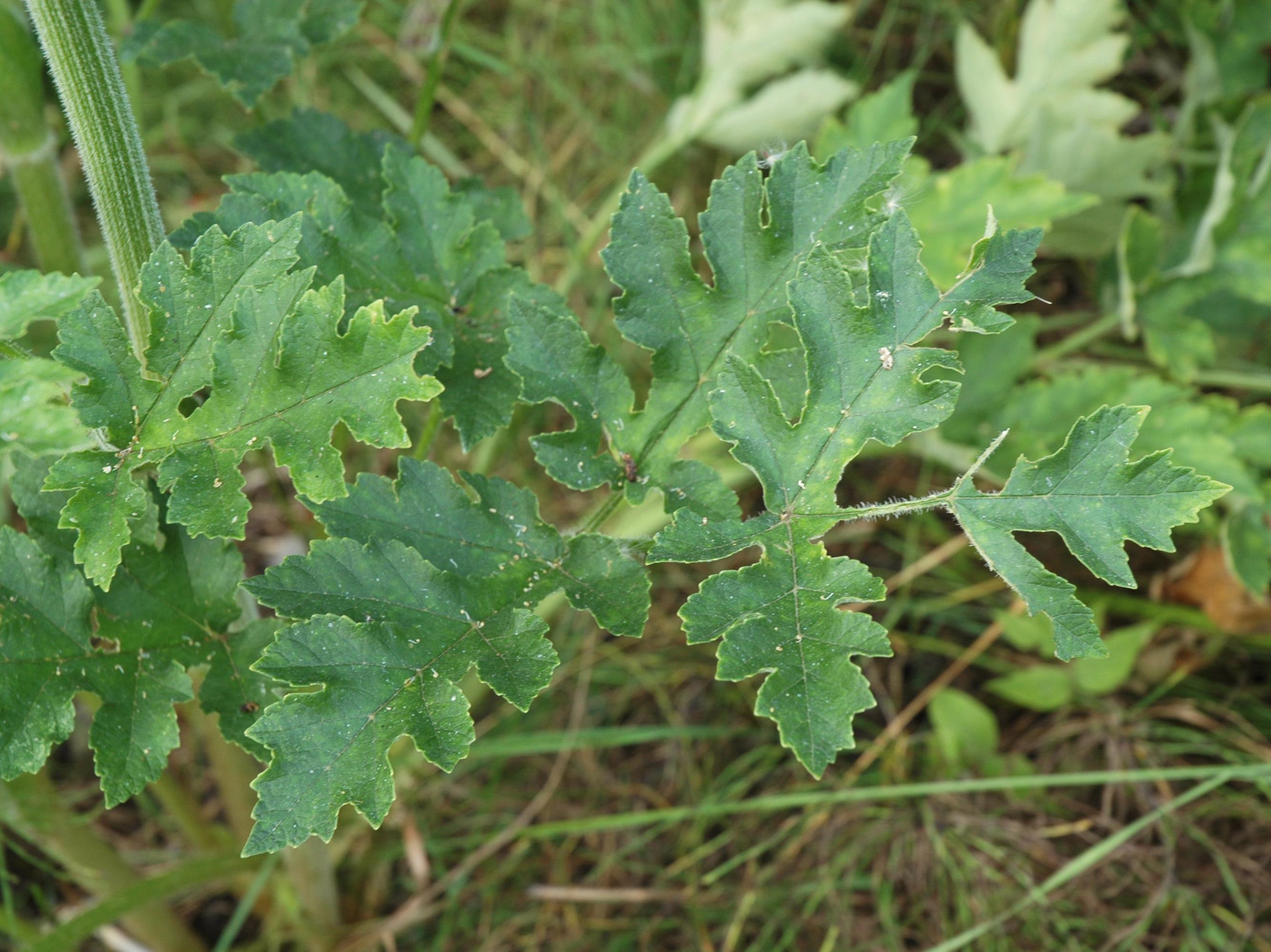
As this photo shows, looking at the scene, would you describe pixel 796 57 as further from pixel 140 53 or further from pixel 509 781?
pixel 509 781

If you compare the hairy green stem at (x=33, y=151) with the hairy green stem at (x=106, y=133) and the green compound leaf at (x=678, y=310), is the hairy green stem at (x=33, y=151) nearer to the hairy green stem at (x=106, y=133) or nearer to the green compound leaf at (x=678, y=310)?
the hairy green stem at (x=106, y=133)

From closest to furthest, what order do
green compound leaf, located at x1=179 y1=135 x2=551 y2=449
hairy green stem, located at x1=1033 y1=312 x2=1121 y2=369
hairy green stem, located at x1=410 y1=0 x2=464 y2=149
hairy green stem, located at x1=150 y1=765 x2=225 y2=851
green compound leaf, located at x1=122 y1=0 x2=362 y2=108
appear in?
green compound leaf, located at x1=179 y1=135 x2=551 y2=449 → green compound leaf, located at x1=122 y1=0 x2=362 y2=108 → hairy green stem, located at x1=410 y1=0 x2=464 y2=149 → hairy green stem, located at x1=150 y1=765 x2=225 y2=851 → hairy green stem, located at x1=1033 y1=312 x2=1121 y2=369

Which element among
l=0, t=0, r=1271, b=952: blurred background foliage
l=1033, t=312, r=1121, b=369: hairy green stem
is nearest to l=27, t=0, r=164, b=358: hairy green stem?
l=0, t=0, r=1271, b=952: blurred background foliage

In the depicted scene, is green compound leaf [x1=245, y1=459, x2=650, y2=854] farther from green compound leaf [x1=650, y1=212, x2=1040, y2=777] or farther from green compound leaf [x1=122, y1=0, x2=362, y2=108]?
green compound leaf [x1=122, y1=0, x2=362, y2=108]

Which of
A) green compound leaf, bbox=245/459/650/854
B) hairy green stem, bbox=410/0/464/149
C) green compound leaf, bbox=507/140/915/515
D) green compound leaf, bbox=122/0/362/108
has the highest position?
green compound leaf, bbox=122/0/362/108

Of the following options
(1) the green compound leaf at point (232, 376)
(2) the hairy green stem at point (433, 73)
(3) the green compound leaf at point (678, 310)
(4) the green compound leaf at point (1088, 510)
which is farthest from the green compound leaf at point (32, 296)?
(4) the green compound leaf at point (1088, 510)

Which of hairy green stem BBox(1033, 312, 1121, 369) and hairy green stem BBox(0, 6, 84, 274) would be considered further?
hairy green stem BBox(1033, 312, 1121, 369)

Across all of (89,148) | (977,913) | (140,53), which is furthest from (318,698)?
(977,913)
